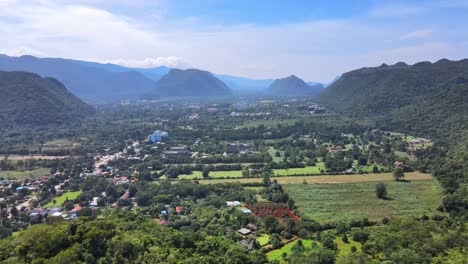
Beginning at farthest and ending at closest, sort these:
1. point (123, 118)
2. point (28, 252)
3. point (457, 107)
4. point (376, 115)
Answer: point (123, 118) < point (376, 115) < point (457, 107) < point (28, 252)

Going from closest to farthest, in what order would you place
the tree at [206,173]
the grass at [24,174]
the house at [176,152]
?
1. the tree at [206,173]
2. the grass at [24,174]
3. the house at [176,152]

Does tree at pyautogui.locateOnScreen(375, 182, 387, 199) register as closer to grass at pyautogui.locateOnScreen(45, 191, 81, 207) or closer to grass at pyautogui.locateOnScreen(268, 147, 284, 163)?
grass at pyautogui.locateOnScreen(268, 147, 284, 163)

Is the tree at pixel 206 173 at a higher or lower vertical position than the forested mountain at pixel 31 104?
lower

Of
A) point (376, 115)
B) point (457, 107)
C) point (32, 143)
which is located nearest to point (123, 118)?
point (32, 143)

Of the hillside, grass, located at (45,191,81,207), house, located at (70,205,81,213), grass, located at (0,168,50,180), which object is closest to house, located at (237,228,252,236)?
house, located at (70,205,81,213)

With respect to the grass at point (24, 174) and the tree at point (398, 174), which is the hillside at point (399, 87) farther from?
the grass at point (24, 174)

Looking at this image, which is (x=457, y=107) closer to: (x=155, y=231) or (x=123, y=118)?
(x=155, y=231)

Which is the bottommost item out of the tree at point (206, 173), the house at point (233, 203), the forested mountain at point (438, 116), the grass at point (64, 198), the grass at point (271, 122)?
the grass at point (64, 198)

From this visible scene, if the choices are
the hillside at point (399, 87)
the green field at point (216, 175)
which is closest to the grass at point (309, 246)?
the green field at point (216, 175)
